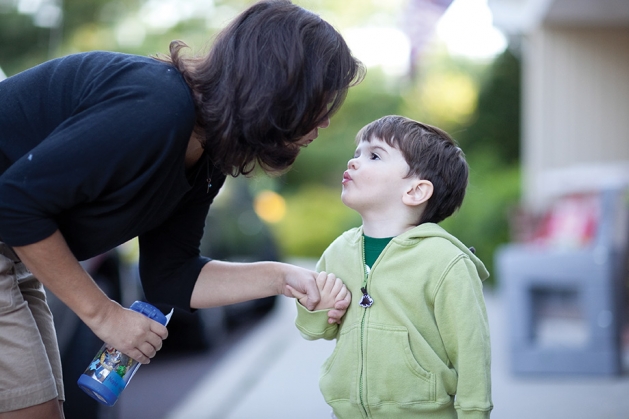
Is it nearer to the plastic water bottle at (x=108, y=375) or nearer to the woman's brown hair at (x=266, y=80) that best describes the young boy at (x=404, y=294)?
the woman's brown hair at (x=266, y=80)

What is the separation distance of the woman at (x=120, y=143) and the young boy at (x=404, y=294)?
0.28 m

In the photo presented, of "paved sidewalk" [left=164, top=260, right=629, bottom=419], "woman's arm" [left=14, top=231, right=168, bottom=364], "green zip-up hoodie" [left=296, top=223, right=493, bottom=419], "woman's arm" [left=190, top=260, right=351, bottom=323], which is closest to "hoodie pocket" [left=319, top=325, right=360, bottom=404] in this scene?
"green zip-up hoodie" [left=296, top=223, right=493, bottom=419]

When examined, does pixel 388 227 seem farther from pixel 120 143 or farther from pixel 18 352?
pixel 18 352

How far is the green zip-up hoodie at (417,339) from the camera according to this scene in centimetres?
207

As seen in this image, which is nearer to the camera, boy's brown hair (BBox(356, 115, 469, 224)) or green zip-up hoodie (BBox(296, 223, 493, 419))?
green zip-up hoodie (BBox(296, 223, 493, 419))

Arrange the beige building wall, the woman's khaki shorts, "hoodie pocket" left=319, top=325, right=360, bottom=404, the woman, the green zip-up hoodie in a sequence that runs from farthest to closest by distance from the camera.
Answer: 1. the beige building wall
2. "hoodie pocket" left=319, top=325, right=360, bottom=404
3. the green zip-up hoodie
4. the woman's khaki shorts
5. the woman

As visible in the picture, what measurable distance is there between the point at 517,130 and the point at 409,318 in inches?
647

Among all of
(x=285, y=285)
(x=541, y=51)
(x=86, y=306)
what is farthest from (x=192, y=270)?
(x=541, y=51)

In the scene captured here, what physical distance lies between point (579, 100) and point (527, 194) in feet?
5.05

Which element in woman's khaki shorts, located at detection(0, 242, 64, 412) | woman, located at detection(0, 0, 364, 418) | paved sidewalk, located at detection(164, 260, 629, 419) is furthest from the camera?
paved sidewalk, located at detection(164, 260, 629, 419)

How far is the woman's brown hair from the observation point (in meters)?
1.95

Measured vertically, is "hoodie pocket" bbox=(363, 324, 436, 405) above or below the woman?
below

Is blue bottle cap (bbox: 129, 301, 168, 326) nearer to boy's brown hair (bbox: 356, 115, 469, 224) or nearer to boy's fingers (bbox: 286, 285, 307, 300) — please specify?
boy's fingers (bbox: 286, 285, 307, 300)

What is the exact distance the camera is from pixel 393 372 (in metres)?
2.13
